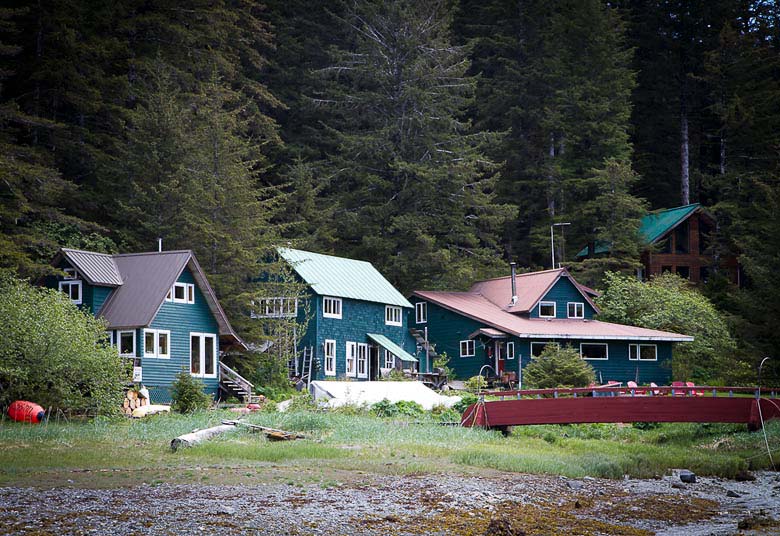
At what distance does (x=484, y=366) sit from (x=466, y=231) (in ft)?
49.4

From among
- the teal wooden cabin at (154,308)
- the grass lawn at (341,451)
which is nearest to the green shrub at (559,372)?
the grass lawn at (341,451)

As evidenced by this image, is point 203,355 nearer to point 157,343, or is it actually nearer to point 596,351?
point 157,343

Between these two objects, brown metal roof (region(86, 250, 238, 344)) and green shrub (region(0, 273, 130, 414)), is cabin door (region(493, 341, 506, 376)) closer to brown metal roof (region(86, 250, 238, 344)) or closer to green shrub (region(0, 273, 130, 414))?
brown metal roof (region(86, 250, 238, 344))

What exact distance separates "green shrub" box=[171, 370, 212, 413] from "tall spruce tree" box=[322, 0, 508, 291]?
25271mm

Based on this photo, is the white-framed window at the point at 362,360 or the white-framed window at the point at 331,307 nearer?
the white-framed window at the point at 331,307

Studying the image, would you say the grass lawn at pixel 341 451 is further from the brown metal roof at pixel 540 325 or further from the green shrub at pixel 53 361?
the brown metal roof at pixel 540 325

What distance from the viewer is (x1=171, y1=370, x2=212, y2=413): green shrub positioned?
3938 centimetres

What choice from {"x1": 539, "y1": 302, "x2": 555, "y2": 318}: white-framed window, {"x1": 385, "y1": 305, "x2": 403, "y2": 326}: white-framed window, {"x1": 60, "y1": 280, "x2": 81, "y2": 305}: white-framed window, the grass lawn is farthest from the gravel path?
{"x1": 539, "y1": 302, "x2": 555, "y2": 318}: white-framed window

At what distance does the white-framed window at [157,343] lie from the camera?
140ft

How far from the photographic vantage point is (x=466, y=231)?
219 ft

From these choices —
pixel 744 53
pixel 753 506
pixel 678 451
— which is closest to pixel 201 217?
pixel 678 451

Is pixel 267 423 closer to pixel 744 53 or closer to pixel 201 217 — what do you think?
pixel 201 217

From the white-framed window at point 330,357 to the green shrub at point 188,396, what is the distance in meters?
13.2

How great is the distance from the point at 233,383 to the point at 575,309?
22.2 m
